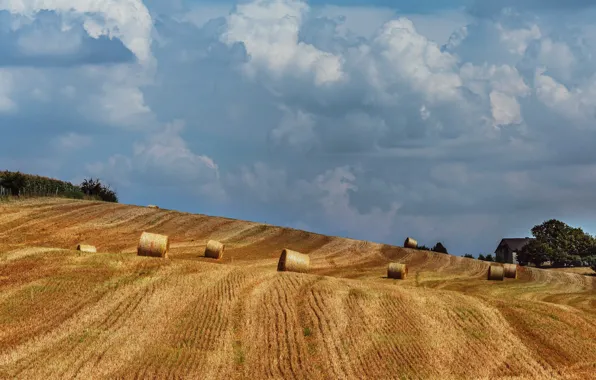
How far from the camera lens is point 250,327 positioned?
953 inches

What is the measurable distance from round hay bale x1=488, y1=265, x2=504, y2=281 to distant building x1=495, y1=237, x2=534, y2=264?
54287mm

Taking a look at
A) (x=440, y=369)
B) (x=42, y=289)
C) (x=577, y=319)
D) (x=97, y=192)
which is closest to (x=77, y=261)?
(x=42, y=289)

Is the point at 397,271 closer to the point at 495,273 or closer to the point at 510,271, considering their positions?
the point at 495,273

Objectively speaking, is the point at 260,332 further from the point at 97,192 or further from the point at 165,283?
the point at 97,192

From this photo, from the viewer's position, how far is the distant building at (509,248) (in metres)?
102

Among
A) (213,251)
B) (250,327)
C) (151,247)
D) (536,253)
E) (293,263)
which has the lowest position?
(250,327)

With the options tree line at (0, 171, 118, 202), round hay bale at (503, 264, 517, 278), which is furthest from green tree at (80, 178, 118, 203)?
round hay bale at (503, 264, 517, 278)

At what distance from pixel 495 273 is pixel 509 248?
57.6m

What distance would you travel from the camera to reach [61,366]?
19.8 meters

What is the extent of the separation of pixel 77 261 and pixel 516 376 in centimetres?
1759

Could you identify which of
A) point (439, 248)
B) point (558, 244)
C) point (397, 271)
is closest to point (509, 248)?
point (558, 244)

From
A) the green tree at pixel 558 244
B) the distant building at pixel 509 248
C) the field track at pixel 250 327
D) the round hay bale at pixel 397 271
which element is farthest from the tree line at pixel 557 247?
the field track at pixel 250 327

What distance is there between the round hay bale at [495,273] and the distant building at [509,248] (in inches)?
2137

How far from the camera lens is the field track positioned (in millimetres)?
20766
